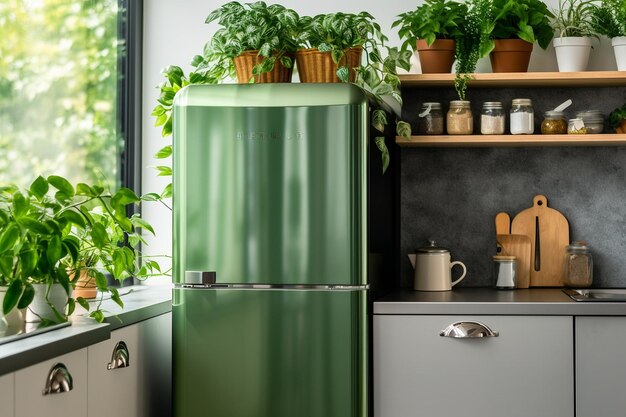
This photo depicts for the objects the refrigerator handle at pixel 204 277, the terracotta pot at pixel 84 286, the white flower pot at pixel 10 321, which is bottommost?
the white flower pot at pixel 10 321

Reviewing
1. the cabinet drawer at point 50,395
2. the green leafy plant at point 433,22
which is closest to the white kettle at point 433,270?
the green leafy plant at point 433,22

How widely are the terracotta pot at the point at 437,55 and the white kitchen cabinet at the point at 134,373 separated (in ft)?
4.22

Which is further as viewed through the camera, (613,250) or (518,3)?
(613,250)

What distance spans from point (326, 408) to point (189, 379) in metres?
0.43

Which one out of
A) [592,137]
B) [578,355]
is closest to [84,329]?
[578,355]

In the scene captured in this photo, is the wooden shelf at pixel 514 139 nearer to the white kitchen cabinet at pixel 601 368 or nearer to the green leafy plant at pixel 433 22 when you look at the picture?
the green leafy plant at pixel 433 22

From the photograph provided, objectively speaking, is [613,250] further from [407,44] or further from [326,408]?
[326,408]

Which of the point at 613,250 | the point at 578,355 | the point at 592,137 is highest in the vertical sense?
the point at 592,137

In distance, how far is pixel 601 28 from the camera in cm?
324

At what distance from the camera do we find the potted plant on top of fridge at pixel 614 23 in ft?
10.4

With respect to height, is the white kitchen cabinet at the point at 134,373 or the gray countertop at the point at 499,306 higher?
the gray countertop at the point at 499,306

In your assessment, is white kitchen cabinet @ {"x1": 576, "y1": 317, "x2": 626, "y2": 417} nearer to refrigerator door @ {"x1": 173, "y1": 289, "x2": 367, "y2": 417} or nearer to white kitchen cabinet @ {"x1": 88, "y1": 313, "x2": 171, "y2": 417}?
refrigerator door @ {"x1": 173, "y1": 289, "x2": 367, "y2": 417}

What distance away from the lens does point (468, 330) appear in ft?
9.10

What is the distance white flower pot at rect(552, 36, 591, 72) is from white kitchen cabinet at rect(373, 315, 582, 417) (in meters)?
0.95
